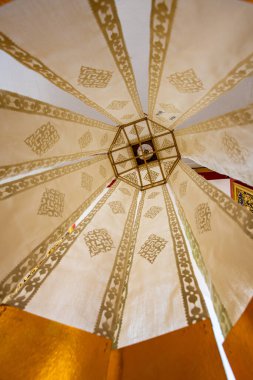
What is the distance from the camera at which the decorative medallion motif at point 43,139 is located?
175 centimetres

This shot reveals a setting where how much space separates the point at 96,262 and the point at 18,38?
5.16 ft

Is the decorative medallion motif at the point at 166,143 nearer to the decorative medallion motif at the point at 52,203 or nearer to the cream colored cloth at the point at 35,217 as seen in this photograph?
the cream colored cloth at the point at 35,217

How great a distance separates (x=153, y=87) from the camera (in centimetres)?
186

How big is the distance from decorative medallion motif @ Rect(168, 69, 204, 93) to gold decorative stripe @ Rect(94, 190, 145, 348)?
55.8 inches

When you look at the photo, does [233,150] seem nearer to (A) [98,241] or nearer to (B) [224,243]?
(B) [224,243]

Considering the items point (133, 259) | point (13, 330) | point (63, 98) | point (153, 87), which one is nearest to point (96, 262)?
point (133, 259)

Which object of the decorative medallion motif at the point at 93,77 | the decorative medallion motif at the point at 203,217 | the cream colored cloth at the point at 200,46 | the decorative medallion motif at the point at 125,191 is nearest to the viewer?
the cream colored cloth at the point at 200,46

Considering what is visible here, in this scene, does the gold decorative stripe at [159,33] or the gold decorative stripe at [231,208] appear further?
the gold decorative stripe at [231,208]

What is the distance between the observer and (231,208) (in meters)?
1.63

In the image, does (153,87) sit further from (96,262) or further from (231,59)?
(96,262)

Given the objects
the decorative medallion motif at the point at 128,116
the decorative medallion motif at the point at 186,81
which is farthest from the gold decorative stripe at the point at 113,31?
the decorative medallion motif at the point at 128,116

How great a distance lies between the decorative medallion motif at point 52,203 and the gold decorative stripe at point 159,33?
1.27 metres

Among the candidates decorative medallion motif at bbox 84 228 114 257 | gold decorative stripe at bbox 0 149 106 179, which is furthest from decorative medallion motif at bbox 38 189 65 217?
decorative medallion motif at bbox 84 228 114 257

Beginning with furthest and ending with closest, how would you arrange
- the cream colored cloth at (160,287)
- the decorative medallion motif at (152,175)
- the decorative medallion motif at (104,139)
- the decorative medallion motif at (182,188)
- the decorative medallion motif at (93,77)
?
the decorative medallion motif at (152,175), the decorative medallion motif at (104,139), the decorative medallion motif at (182,188), the decorative medallion motif at (93,77), the cream colored cloth at (160,287)
